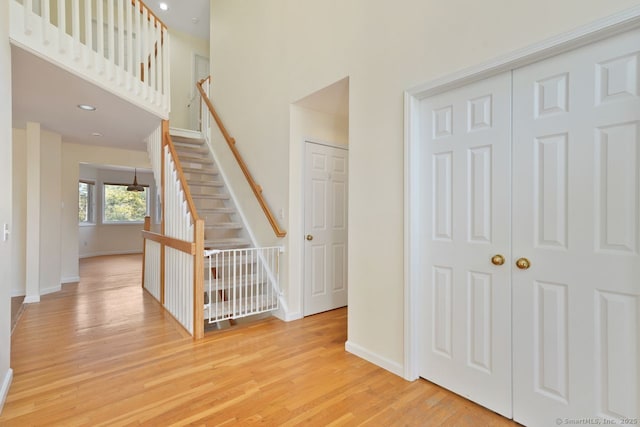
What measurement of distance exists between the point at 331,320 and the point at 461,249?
74.0 inches

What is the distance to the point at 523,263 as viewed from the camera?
5.66 feet

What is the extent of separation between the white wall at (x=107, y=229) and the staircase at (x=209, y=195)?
526 cm

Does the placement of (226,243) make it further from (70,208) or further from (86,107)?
(70,208)

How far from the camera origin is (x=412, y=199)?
219 centimetres

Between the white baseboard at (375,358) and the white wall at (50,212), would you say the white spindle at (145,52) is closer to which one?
the white wall at (50,212)

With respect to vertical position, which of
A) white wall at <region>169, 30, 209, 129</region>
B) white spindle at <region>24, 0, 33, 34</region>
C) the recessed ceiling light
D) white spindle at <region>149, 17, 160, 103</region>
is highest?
white wall at <region>169, 30, 209, 129</region>

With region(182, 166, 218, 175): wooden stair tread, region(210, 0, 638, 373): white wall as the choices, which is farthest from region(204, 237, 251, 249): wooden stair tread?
region(182, 166, 218, 175): wooden stair tread

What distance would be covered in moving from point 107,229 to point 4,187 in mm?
8359

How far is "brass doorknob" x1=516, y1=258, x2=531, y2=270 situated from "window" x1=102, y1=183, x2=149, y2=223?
10.1 meters

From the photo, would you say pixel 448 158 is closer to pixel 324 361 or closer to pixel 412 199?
pixel 412 199

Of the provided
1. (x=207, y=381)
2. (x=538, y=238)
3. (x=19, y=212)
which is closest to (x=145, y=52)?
(x=19, y=212)

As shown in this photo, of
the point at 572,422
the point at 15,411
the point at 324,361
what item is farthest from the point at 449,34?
the point at 15,411

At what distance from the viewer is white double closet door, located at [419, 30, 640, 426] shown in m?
1.45

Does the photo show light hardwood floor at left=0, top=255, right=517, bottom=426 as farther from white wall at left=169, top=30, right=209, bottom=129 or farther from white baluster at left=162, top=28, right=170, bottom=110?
white wall at left=169, top=30, right=209, bottom=129
